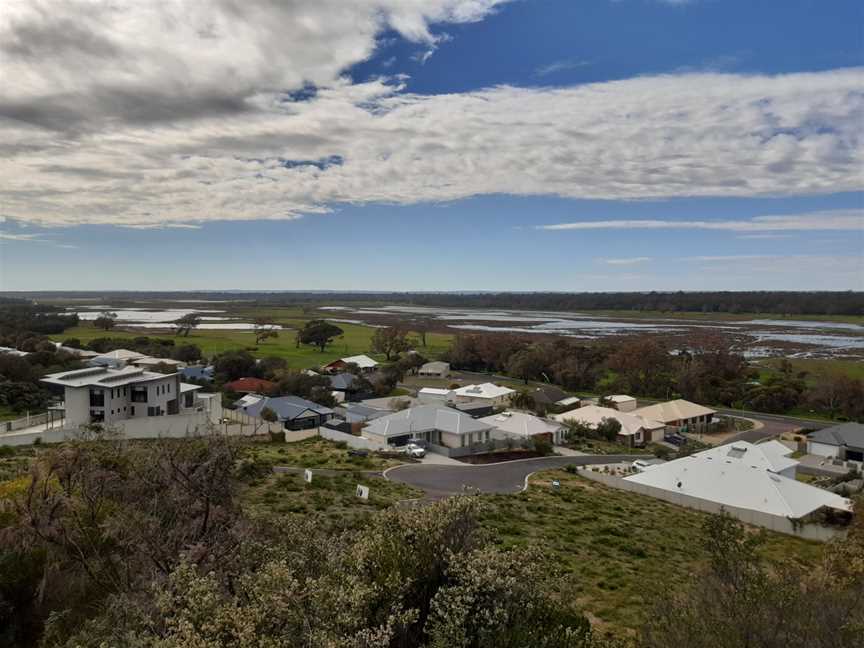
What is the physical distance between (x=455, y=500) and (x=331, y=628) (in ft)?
12.5

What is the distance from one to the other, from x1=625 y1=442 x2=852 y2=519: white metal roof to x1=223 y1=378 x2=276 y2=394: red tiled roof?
34.9 metres

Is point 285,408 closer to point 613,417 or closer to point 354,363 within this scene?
point 613,417

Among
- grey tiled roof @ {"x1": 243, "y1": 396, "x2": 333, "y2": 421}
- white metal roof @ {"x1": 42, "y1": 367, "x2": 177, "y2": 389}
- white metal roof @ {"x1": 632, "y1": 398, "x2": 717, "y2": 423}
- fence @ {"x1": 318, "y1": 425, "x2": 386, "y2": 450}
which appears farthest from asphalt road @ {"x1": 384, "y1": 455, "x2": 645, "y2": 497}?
white metal roof @ {"x1": 42, "y1": 367, "x2": 177, "y2": 389}

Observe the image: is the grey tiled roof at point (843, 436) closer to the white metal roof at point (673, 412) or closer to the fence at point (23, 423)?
the white metal roof at point (673, 412)

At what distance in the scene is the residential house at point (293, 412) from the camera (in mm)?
42719

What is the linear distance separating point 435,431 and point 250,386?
940 inches

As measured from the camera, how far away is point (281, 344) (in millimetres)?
101688

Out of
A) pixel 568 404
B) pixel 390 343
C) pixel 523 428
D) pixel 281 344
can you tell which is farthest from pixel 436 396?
pixel 281 344

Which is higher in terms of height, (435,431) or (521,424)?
(435,431)

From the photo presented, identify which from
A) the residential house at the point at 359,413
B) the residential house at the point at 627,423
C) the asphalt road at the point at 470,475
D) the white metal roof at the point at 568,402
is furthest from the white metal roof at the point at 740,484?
the white metal roof at the point at 568,402

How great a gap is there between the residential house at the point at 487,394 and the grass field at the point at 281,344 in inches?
1025

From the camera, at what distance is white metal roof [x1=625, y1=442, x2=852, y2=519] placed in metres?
27.3

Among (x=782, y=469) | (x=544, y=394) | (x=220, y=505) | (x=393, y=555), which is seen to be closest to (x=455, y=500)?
(x=393, y=555)

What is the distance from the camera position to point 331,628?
6.91 m
